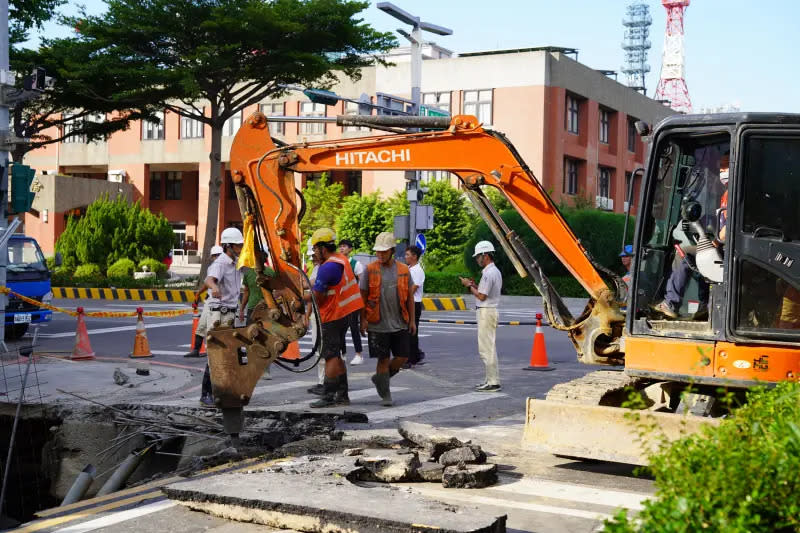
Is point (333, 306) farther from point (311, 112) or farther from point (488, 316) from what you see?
point (311, 112)

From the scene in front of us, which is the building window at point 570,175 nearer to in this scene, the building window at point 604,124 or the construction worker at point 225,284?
the building window at point 604,124

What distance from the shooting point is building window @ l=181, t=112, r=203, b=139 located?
56.9m

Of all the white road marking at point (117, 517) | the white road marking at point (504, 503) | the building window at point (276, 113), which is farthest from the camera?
the building window at point (276, 113)

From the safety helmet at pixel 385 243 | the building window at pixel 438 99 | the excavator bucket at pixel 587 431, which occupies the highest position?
the building window at pixel 438 99

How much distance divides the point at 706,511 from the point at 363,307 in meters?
8.46

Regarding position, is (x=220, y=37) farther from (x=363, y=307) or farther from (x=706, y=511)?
(x=706, y=511)

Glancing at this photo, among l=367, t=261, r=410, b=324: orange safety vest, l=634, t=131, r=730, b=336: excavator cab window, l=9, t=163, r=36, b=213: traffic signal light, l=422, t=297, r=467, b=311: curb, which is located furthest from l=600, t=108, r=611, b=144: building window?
l=634, t=131, r=730, b=336: excavator cab window

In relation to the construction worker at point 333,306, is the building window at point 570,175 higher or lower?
higher

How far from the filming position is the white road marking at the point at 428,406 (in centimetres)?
1062

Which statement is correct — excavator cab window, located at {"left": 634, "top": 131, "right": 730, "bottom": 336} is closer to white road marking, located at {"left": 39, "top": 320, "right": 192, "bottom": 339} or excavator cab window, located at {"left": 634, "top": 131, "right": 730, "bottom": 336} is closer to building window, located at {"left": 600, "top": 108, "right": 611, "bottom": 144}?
white road marking, located at {"left": 39, "top": 320, "right": 192, "bottom": 339}

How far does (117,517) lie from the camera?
6.49 m

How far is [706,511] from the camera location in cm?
328

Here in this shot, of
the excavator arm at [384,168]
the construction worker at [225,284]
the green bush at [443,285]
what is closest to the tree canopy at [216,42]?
the green bush at [443,285]

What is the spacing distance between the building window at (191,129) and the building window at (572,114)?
21.8m
